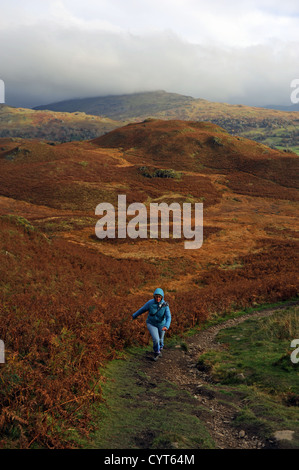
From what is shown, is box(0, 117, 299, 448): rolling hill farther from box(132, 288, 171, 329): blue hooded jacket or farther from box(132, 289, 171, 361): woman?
box(132, 288, 171, 329): blue hooded jacket

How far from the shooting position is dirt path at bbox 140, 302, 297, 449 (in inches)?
229

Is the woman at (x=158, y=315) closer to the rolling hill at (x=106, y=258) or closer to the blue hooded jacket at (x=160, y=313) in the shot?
the blue hooded jacket at (x=160, y=313)

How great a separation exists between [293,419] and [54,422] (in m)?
4.60

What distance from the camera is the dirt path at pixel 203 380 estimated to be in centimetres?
582

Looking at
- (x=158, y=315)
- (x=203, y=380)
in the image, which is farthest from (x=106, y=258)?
(x=203, y=380)

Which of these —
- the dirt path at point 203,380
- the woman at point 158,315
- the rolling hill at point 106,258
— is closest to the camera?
the dirt path at point 203,380

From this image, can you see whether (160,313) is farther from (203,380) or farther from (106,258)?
(106,258)

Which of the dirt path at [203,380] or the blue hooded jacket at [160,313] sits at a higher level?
the blue hooded jacket at [160,313]

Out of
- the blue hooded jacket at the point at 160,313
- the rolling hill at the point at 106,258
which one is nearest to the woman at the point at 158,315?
the blue hooded jacket at the point at 160,313

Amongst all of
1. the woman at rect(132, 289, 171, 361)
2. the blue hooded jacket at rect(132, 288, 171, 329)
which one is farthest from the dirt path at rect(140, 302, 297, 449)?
the blue hooded jacket at rect(132, 288, 171, 329)

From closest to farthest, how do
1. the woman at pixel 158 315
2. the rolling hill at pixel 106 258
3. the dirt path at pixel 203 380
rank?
the dirt path at pixel 203 380, the rolling hill at pixel 106 258, the woman at pixel 158 315

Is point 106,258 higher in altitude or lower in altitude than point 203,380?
higher

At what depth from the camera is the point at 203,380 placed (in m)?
9.59

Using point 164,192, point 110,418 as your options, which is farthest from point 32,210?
point 110,418
